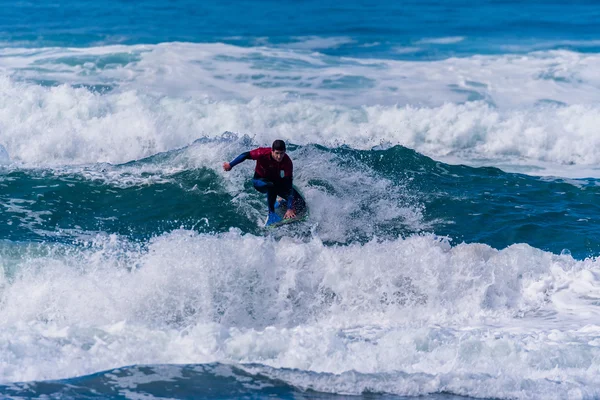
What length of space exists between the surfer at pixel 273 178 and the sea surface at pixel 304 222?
1.57ft

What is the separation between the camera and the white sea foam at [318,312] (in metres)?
7.54

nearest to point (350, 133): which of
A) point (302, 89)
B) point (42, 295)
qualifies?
point (302, 89)

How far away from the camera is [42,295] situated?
9219 millimetres

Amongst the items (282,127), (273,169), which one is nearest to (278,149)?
(273,169)

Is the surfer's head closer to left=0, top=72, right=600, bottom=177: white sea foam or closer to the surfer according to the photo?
the surfer

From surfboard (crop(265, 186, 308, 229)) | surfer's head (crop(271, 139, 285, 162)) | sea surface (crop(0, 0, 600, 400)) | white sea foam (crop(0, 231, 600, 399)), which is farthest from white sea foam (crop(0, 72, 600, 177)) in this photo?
white sea foam (crop(0, 231, 600, 399))

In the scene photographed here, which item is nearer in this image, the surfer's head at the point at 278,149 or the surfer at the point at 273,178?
the surfer's head at the point at 278,149

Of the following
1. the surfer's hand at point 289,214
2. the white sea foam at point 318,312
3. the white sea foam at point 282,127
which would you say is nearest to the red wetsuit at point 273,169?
the surfer's hand at point 289,214

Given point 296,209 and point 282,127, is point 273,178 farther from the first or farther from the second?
point 282,127

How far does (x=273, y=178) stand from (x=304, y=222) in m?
0.78

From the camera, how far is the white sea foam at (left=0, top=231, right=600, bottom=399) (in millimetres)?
7535

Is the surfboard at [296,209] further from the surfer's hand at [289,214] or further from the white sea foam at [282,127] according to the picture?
the white sea foam at [282,127]

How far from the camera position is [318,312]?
30.9 ft

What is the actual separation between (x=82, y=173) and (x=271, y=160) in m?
4.24
